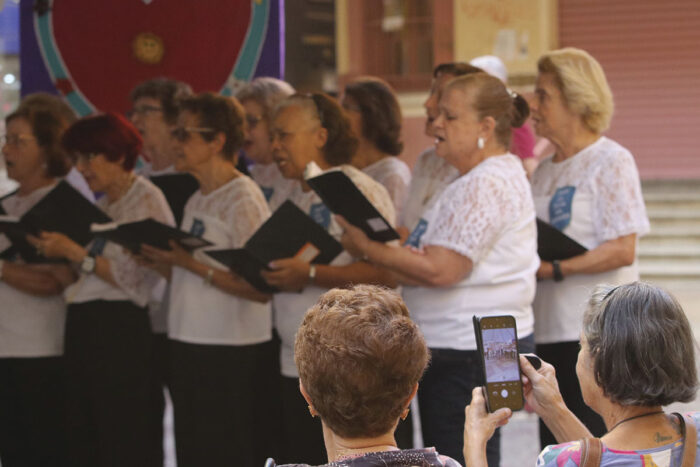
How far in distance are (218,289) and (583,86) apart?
1552mm

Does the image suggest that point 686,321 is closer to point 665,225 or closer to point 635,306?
point 635,306

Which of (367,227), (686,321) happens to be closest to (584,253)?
(367,227)

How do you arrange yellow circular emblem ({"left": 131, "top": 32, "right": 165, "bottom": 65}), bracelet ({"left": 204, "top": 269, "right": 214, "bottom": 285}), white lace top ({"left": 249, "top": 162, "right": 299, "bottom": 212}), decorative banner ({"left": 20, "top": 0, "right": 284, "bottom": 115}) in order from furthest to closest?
yellow circular emblem ({"left": 131, "top": 32, "right": 165, "bottom": 65})
decorative banner ({"left": 20, "top": 0, "right": 284, "bottom": 115})
white lace top ({"left": 249, "top": 162, "right": 299, "bottom": 212})
bracelet ({"left": 204, "top": 269, "right": 214, "bottom": 285})

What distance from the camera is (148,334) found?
386cm

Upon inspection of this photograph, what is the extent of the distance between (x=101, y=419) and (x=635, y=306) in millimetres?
2613

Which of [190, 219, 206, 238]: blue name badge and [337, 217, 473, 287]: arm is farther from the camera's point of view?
[190, 219, 206, 238]: blue name badge

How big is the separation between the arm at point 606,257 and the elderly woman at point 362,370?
1761mm

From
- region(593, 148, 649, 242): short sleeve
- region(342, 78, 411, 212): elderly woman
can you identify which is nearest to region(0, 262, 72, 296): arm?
region(342, 78, 411, 212): elderly woman

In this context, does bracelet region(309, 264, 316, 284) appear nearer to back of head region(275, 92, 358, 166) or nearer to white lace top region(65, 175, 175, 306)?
back of head region(275, 92, 358, 166)

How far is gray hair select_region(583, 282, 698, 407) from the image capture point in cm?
174

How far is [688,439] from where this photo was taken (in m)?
1.78

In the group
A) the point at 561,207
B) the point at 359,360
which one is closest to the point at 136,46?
the point at 561,207

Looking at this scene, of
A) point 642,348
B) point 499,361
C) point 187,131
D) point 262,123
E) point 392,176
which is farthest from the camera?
point 262,123

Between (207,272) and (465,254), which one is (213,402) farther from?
(465,254)
